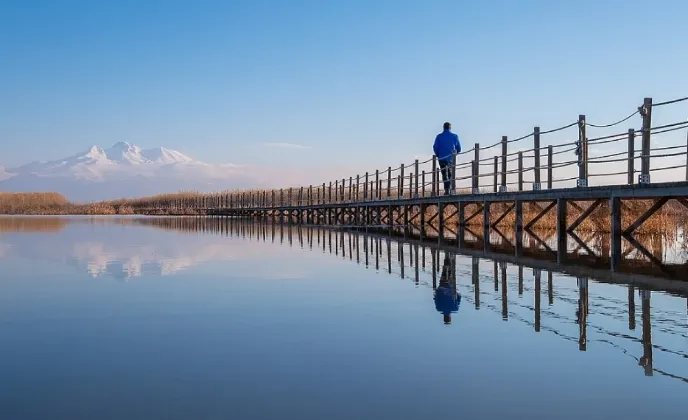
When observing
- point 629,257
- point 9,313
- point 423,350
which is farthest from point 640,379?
point 629,257

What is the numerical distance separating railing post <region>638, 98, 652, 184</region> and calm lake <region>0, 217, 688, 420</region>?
2.88 metres

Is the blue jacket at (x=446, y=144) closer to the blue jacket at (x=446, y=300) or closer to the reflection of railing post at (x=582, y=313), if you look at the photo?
the reflection of railing post at (x=582, y=313)

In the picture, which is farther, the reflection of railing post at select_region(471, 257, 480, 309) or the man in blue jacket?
the man in blue jacket

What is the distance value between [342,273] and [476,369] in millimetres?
Result: 5839

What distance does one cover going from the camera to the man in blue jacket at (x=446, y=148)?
20.8 metres

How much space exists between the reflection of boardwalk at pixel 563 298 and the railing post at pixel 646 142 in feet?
6.80

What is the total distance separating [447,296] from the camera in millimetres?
7738

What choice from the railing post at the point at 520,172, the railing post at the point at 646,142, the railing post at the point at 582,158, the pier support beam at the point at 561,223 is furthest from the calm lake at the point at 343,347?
the railing post at the point at 520,172

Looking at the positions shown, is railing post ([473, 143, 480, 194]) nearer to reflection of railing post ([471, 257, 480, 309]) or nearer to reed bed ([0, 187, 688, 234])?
reed bed ([0, 187, 688, 234])

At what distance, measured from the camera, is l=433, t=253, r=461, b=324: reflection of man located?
6.80 m

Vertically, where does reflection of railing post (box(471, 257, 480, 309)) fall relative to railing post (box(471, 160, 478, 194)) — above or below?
below

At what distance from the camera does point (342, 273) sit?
10.3 metres

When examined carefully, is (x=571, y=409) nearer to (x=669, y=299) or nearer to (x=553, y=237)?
(x=669, y=299)

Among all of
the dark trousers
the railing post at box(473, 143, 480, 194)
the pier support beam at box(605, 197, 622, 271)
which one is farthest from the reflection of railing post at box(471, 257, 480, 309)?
the dark trousers
